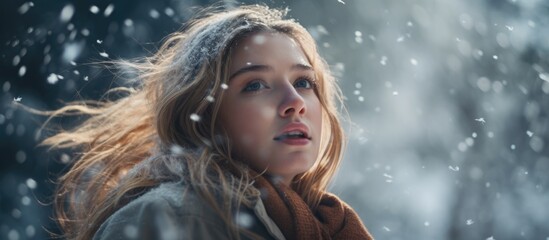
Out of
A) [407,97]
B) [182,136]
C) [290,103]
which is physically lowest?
[407,97]

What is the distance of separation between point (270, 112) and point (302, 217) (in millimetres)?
370

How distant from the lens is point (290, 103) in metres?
2.37

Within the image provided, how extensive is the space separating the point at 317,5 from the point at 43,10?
8.44ft

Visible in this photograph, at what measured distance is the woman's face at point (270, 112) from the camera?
7.80 ft

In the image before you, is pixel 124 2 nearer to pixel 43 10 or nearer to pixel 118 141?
pixel 43 10

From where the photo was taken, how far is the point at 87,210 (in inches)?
100.0

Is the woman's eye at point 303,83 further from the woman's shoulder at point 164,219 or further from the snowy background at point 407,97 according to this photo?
the snowy background at point 407,97

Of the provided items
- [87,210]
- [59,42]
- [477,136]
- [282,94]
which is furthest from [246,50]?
[477,136]

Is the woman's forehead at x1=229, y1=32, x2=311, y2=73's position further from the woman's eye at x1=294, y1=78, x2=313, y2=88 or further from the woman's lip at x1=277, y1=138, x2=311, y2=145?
the woman's lip at x1=277, y1=138, x2=311, y2=145

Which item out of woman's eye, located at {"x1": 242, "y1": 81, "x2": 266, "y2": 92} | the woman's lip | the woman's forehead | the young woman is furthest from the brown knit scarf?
the woman's forehead

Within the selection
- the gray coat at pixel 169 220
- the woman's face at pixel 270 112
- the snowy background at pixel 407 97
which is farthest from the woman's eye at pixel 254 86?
the snowy background at pixel 407 97

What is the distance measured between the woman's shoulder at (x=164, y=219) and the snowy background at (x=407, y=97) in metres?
4.04

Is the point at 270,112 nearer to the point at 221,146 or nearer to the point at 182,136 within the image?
the point at 221,146

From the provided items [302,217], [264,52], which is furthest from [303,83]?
[302,217]
